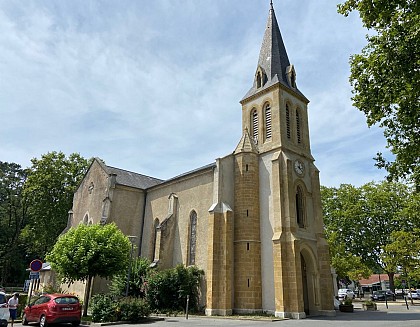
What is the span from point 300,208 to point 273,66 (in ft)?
40.2

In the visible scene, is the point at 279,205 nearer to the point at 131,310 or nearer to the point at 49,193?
the point at 131,310

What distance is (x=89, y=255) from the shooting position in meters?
→ 20.2

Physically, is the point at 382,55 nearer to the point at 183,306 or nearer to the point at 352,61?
the point at 352,61

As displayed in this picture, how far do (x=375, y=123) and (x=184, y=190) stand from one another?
646 inches

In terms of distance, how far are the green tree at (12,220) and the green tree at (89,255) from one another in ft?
109

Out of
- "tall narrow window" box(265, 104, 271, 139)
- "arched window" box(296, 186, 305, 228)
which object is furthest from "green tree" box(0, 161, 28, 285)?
"arched window" box(296, 186, 305, 228)

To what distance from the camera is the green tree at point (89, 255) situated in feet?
67.1

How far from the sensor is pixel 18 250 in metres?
54.4

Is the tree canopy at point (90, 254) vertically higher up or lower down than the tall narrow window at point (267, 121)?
lower down

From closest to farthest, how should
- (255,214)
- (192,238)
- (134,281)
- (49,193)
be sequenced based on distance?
(255,214), (134,281), (192,238), (49,193)

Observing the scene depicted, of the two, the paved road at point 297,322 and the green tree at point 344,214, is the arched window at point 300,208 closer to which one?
the paved road at point 297,322

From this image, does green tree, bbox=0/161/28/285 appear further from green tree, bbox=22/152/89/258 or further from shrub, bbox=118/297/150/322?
shrub, bbox=118/297/150/322

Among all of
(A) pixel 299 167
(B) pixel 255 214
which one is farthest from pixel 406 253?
(B) pixel 255 214

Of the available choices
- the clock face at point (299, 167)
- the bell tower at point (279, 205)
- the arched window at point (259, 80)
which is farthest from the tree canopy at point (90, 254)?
the arched window at point (259, 80)
